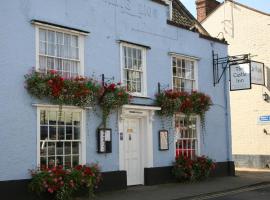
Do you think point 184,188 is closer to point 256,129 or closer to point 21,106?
point 21,106

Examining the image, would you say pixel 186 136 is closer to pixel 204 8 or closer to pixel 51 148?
pixel 51 148

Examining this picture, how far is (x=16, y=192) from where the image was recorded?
11.1 metres

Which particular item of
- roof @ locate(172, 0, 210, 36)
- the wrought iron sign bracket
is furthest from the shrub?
roof @ locate(172, 0, 210, 36)

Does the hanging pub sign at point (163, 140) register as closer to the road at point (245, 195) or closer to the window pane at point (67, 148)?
the road at point (245, 195)

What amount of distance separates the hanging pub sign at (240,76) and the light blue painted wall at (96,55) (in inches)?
32.1

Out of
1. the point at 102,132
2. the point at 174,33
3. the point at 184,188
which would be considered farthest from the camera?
the point at 174,33

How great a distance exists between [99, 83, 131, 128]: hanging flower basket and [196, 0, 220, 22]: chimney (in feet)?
44.8

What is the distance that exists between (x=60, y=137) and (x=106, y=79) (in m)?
2.39

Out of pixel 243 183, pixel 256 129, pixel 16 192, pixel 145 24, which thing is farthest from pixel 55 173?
pixel 256 129

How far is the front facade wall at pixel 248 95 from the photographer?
2264 cm

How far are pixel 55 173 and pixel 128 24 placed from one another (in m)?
5.64

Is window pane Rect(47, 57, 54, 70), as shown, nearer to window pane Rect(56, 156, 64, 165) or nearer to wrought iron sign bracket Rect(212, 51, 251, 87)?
window pane Rect(56, 156, 64, 165)

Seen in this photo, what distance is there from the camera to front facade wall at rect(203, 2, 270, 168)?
2264 cm

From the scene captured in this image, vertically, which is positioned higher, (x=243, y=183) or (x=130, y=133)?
(x=130, y=133)
